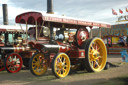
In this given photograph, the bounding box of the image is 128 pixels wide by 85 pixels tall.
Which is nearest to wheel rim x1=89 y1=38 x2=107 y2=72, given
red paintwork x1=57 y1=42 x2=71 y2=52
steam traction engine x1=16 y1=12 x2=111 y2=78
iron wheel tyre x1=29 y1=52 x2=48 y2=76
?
steam traction engine x1=16 y1=12 x2=111 y2=78

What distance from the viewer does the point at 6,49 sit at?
659cm

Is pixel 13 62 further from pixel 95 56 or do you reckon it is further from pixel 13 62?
A: pixel 95 56

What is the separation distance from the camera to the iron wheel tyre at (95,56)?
19.1 ft

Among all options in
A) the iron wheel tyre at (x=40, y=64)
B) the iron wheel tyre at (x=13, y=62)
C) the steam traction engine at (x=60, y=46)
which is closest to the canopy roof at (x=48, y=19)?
the steam traction engine at (x=60, y=46)

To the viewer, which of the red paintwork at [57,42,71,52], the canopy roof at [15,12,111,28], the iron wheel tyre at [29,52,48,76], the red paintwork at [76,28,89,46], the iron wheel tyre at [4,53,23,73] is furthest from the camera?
the iron wheel tyre at [4,53,23,73]

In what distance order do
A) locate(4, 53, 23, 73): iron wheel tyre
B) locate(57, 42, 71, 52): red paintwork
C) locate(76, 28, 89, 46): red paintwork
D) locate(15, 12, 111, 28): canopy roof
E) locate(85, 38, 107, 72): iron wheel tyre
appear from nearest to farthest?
locate(15, 12, 111, 28): canopy roof < locate(57, 42, 71, 52): red paintwork < locate(85, 38, 107, 72): iron wheel tyre < locate(76, 28, 89, 46): red paintwork < locate(4, 53, 23, 73): iron wheel tyre

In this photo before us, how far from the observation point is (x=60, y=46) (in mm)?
5387

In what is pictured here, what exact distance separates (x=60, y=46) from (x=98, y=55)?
1.98m

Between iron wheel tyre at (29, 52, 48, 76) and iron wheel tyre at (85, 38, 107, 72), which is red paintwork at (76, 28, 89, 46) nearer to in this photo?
iron wheel tyre at (85, 38, 107, 72)

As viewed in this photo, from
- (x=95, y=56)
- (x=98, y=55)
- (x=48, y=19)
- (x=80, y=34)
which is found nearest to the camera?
(x=48, y=19)

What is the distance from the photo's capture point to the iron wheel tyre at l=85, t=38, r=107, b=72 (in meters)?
5.82

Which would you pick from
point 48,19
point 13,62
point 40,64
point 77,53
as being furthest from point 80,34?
point 13,62

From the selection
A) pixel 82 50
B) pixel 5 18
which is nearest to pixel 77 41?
pixel 82 50

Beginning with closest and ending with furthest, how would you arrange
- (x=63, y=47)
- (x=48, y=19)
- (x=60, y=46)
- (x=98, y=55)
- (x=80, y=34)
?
(x=48, y=19)
(x=60, y=46)
(x=63, y=47)
(x=80, y=34)
(x=98, y=55)
